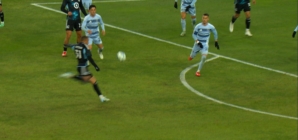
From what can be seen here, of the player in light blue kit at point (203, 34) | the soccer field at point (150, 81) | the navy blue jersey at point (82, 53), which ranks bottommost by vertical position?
the soccer field at point (150, 81)

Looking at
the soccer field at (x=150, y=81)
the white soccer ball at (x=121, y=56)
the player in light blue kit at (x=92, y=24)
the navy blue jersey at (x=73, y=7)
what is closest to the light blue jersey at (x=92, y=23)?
the player in light blue kit at (x=92, y=24)

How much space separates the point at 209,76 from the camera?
32156mm

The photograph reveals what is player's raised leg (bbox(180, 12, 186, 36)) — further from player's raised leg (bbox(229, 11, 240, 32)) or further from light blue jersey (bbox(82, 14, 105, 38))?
light blue jersey (bbox(82, 14, 105, 38))

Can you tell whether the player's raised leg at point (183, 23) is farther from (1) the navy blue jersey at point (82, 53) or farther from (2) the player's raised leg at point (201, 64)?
(1) the navy blue jersey at point (82, 53)

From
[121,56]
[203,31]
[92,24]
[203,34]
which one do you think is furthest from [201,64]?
[92,24]

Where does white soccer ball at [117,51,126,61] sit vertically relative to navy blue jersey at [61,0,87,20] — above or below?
below

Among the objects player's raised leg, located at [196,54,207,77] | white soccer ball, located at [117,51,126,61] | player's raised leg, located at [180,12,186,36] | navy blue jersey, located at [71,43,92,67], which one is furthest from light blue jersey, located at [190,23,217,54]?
navy blue jersey, located at [71,43,92,67]

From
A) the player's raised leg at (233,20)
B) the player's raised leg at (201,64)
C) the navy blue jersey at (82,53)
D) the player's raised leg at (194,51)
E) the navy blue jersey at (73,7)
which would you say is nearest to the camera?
the navy blue jersey at (82,53)

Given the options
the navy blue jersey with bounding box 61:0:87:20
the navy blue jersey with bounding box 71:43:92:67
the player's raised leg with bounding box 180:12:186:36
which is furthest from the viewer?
the player's raised leg with bounding box 180:12:186:36

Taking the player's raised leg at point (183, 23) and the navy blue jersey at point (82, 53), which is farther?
the player's raised leg at point (183, 23)

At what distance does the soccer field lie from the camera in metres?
25.7

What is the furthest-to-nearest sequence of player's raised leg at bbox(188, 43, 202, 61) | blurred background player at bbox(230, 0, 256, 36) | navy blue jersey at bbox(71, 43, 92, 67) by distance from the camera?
blurred background player at bbox(230, 0, 256, 36), player's raised leg at bbox(188, 43, 202, 61), navy blue jersey at bbox(71, 43, 92, 67)

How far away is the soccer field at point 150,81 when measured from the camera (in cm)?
2570

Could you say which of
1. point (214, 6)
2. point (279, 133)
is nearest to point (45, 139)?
point (279, 133)
